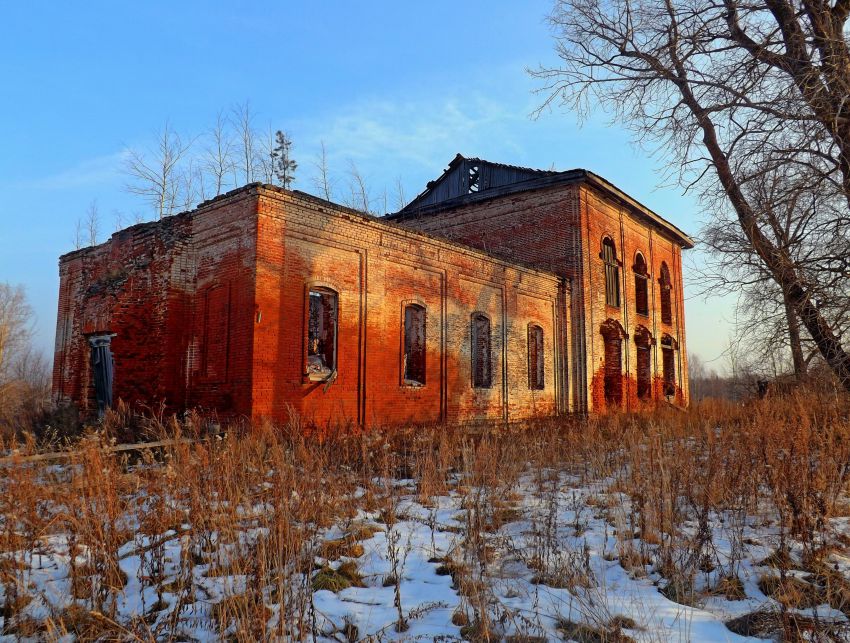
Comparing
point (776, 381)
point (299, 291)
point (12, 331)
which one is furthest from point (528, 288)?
point (12, 331)

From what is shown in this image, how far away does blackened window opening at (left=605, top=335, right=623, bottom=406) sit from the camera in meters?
19.6

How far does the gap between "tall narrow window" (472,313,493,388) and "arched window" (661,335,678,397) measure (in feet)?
37.2

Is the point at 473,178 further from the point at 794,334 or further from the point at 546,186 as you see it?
the point at 794,334

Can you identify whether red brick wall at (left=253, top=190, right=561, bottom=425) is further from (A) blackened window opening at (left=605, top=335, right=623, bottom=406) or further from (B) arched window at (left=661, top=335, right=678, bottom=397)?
(B) arched window at (left=661, top=335, right=678, bottom=397)

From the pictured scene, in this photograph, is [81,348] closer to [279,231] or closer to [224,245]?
[224,245]

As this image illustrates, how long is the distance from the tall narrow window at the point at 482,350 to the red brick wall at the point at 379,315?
0.60ft

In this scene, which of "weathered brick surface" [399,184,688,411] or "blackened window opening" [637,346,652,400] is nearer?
"weathered brick surface" [399,184,688,411]

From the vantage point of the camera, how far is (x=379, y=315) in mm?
12328

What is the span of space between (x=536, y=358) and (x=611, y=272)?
5137 millimetres

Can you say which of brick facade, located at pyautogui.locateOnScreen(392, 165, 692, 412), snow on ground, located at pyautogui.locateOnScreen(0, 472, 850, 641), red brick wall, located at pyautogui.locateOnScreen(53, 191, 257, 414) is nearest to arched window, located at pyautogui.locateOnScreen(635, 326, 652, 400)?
brick facade, located at pyautogui.locateOnScreen(392, 165, 692, 412)

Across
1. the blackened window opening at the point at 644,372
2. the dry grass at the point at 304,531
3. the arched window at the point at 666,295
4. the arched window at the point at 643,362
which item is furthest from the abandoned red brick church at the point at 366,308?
the dry grass at the point at 304,531

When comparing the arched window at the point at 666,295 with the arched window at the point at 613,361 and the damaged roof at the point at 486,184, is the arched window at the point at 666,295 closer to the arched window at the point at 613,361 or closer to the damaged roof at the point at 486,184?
the damaged roof at the point at 486,184

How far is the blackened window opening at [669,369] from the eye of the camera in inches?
928

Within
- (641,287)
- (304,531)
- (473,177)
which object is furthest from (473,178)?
(304,531)
